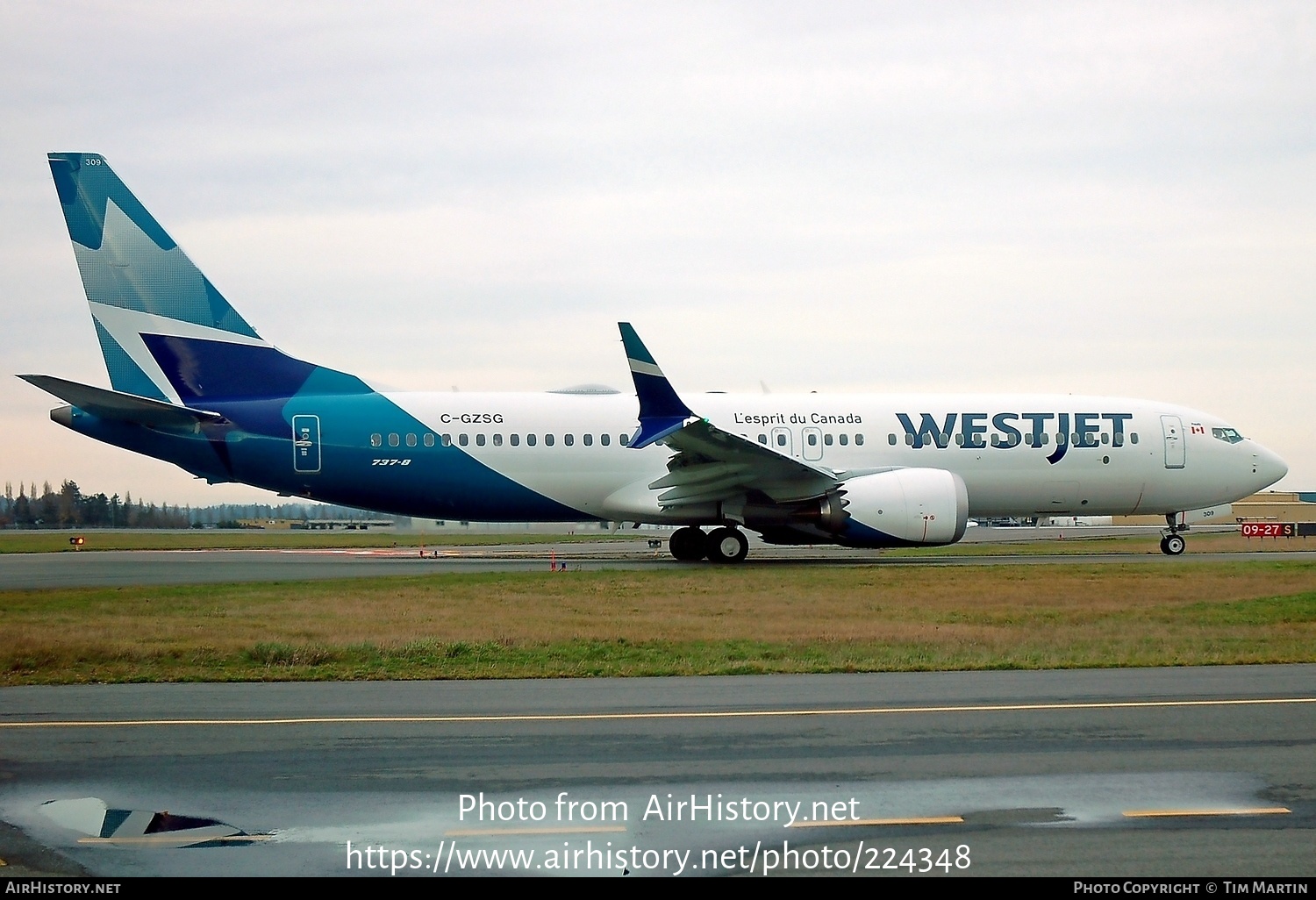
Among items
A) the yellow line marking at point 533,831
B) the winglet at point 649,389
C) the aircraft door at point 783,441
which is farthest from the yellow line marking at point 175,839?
the aircraft door at point 783,441

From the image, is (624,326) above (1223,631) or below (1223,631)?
above

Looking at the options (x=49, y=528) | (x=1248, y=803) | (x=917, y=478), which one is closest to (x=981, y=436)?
(x=917, y=478)

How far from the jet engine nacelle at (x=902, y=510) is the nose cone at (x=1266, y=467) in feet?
33.1

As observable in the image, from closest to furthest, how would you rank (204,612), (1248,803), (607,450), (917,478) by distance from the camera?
(1248,803) → (204,612) → (917,478) → (607,450)

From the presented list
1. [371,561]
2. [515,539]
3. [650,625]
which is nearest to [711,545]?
[371,561]

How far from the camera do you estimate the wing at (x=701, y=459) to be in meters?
24.7

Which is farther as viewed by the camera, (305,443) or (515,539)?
(515,539)

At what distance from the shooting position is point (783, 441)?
2839 cm

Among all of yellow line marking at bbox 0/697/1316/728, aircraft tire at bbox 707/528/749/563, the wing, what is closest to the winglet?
the wing

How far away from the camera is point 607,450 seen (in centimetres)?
2767

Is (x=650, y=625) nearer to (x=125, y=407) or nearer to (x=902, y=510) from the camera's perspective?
(x=902, y=510)

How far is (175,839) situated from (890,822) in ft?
11.1
